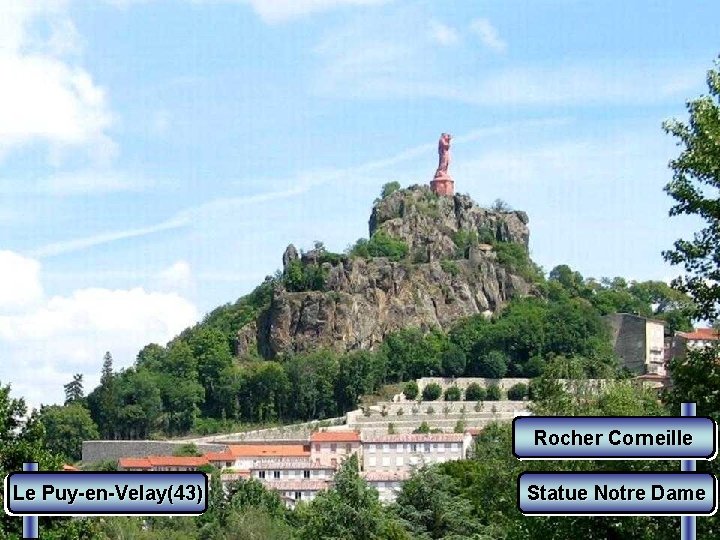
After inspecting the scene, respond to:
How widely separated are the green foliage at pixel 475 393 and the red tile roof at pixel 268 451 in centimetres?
2210

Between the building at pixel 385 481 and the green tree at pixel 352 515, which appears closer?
the green tree at pixel 352 515

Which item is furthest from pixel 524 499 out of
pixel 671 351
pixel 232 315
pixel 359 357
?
pixel 232 315

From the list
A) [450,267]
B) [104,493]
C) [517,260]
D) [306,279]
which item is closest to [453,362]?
[450,267]

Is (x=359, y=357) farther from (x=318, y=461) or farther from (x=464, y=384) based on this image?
(x=318, y=461)

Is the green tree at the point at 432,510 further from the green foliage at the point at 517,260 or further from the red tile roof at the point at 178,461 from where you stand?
the green foliage at the point at 517,260

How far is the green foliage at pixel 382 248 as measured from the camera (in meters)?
174

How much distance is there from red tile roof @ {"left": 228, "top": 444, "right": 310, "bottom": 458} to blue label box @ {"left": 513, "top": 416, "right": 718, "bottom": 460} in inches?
4598

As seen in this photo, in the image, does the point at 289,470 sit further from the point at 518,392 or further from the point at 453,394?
the point at 518,392

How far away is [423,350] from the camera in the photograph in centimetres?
15262

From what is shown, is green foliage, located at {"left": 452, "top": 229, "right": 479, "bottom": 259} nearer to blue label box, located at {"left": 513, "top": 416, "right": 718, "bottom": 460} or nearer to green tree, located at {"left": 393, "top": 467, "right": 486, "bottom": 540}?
green tree, located at {"left": 393, "top": 467, "right": 486, "bottom": 540}

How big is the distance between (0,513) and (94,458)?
4538 inches

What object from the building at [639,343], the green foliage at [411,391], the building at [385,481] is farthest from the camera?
the building at [639,343]

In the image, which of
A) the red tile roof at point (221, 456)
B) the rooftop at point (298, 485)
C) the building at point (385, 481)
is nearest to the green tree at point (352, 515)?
the building at point (385, 481)

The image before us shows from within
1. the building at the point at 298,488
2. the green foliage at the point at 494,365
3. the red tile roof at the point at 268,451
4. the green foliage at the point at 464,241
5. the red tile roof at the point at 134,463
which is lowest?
the building at the point at 298,488
